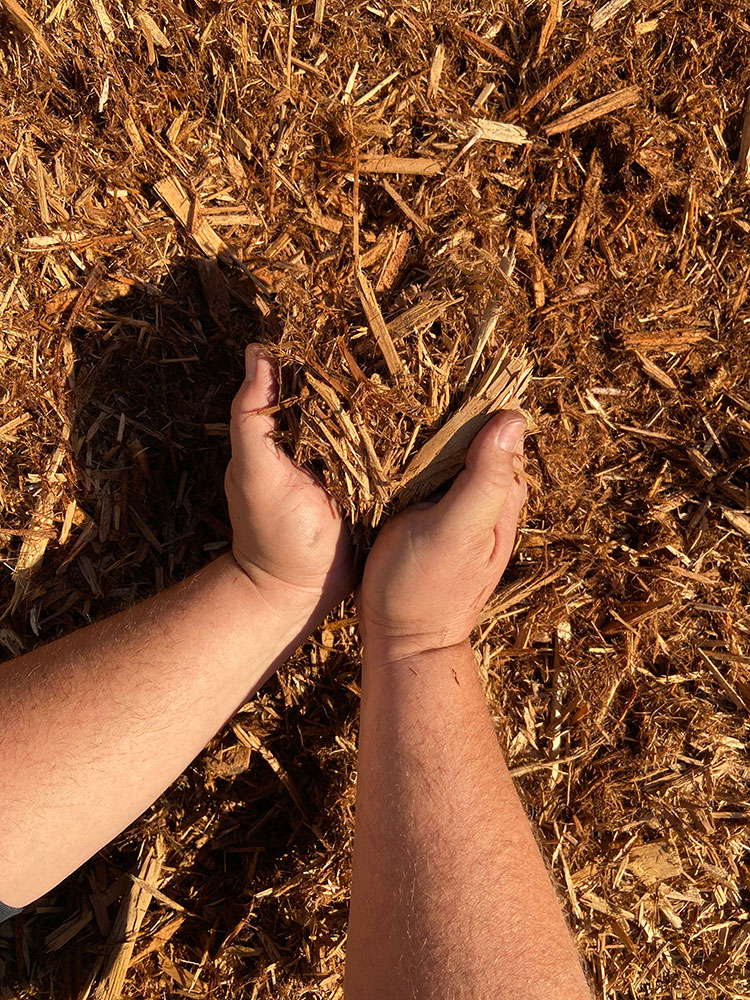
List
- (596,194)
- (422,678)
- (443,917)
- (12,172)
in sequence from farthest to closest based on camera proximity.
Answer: (596,194) → (12,172) → (422,678) → (443,917)

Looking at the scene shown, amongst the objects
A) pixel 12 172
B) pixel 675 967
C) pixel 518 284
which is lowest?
pixel 675 967

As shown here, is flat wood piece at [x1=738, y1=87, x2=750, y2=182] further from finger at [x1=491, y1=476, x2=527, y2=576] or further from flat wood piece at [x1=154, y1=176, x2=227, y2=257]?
flat wood piece at [x1=154, y1=176, x2=227, y2=257]

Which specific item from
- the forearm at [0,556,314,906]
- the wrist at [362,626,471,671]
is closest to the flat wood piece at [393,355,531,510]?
the wrist at [362,626,471,671]

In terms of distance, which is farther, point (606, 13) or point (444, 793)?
point (606, 13)

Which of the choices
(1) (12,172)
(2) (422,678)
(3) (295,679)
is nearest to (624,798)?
(2) (422,678)

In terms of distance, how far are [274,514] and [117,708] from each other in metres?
0.55

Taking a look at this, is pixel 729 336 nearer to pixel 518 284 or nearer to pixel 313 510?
pixel 518 284

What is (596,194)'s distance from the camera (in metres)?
2.04

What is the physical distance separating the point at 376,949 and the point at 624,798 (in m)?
0.87

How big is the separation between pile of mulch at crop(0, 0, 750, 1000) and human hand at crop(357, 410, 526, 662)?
7.6 inches

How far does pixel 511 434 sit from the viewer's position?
1.70m

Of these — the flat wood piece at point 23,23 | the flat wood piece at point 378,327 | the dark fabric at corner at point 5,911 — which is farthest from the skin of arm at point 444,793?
the flat wood piece at point 23,23

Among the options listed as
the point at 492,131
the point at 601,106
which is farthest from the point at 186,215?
the point at 601,106

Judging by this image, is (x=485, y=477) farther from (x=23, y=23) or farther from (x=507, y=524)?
(x=23, y=23)
